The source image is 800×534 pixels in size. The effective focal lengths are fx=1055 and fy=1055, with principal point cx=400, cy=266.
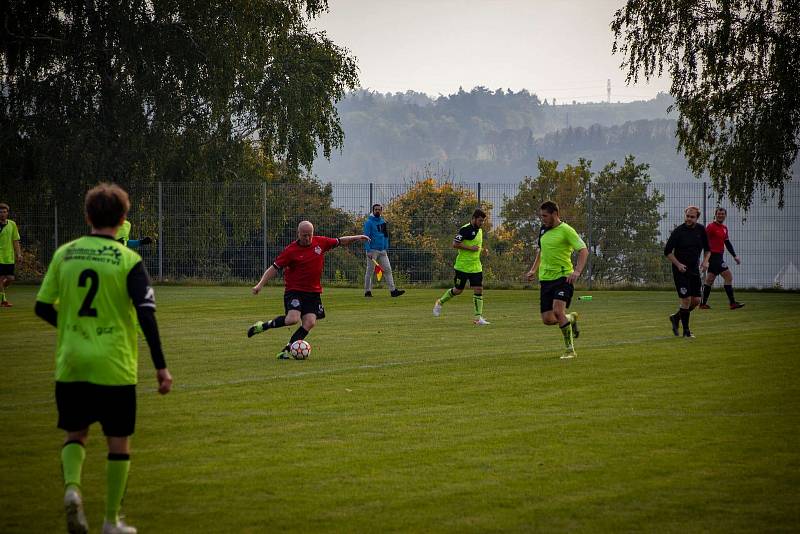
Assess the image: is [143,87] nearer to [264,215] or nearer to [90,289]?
[264,215]

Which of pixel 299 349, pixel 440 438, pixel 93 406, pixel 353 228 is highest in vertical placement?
pixel 353 228

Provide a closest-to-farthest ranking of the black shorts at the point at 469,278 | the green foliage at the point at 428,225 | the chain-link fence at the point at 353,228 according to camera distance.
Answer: the black shorts at the point at 469,278, the chain-link fence at the point at 353,228, the green foliage at the point at 428,225

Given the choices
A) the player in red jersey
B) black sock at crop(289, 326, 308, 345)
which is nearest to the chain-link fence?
the player in red jersey

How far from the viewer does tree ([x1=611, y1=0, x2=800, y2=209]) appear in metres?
30.8

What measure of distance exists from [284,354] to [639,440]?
22.2 ft

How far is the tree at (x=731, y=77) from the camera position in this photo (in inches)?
1211

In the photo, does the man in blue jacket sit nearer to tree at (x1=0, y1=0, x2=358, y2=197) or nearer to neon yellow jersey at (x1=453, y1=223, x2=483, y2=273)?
neon yellow jersey at (x1=453, y1=223, x2=483, y2=273)

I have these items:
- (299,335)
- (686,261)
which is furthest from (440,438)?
(686,261)

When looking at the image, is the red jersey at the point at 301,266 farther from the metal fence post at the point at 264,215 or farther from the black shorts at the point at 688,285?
the metal fence post at the point at 264,215

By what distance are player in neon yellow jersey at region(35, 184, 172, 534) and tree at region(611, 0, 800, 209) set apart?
Result: 27840mm

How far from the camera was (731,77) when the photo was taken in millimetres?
31812

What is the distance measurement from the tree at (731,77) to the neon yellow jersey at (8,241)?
1897cm

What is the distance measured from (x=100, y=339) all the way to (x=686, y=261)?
534 inches

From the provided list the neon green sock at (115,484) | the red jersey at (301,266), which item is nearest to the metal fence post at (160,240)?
the red jersey at (301,266)
